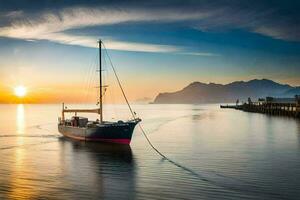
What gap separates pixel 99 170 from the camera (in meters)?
29.4

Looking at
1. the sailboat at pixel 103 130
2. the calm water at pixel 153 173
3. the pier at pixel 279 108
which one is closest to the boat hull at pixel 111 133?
the sailboat at pixel 103 130

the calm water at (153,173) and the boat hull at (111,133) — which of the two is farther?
the boat hull at (111,133)

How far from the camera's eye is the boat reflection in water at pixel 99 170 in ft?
72.1

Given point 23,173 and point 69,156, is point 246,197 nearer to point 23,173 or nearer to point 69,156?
point 23,173

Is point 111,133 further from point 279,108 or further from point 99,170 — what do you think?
point 279,108

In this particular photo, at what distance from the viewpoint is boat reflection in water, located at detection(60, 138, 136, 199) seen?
866 inches

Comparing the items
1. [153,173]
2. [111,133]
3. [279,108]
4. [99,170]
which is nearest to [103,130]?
[111,133]

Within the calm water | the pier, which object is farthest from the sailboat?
the pier

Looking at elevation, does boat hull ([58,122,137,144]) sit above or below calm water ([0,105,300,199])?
above

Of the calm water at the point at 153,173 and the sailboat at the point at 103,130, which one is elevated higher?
the sailboat at the point at 103,130

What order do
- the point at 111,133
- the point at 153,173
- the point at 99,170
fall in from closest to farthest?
the point at 153,173 < the point at 99,170 < the point at 111,133

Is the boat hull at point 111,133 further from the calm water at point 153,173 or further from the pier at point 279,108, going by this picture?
the pier at point 279,108

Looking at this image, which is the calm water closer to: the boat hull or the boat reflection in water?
the boat reflection in water

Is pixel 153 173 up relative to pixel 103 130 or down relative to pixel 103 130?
down
